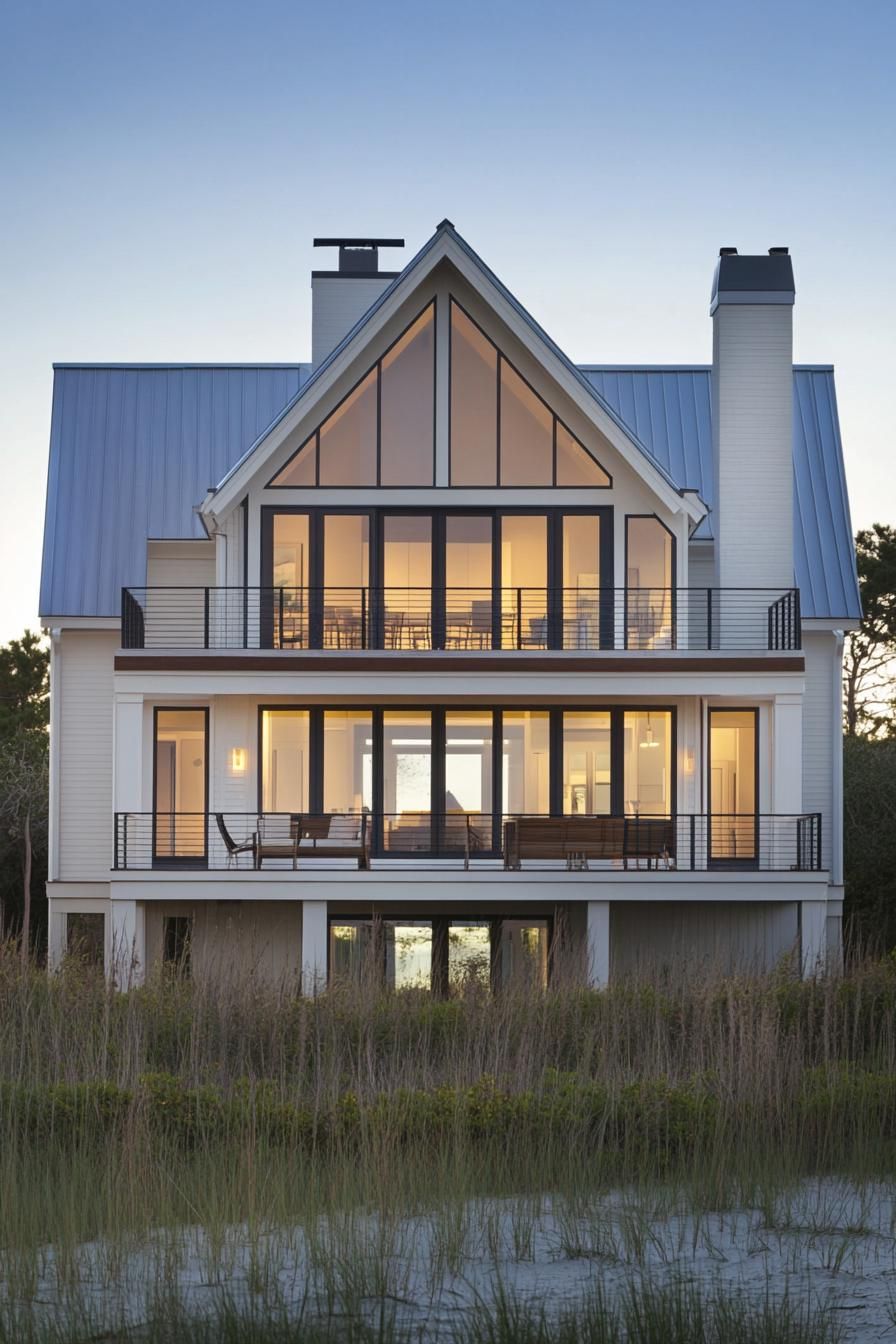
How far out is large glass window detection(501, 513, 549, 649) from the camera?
24328 mm

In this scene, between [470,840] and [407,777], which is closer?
[470,840]

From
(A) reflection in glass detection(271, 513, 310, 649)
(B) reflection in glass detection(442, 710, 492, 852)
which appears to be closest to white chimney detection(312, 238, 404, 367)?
(A) reflection in glass detection(271, 513, 310, 649)

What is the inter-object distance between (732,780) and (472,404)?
22.4 ft

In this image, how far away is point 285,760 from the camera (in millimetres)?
24344

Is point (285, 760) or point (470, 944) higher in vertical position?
point (285, 760)

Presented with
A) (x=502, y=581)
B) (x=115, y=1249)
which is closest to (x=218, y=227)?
(x=502, y=581)

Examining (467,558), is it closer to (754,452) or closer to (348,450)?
(348,450)

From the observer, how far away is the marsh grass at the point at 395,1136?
7973mm

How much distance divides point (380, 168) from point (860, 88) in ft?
23.9

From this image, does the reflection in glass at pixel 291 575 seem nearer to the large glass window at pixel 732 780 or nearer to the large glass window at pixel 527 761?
the large glass window at pixel 527 761

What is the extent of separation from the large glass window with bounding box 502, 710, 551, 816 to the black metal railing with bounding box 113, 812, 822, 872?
1.37ft

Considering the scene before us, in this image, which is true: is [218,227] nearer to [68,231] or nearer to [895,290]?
[68,231]

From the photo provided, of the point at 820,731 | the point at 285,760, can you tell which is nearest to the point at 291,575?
the point at 285,760

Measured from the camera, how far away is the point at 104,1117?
12000 millimetres
